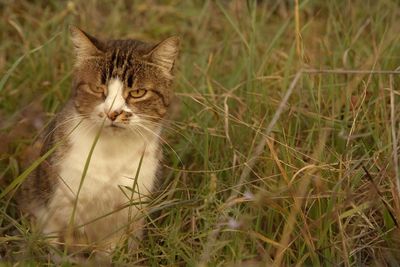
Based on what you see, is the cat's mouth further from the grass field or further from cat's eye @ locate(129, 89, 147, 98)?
the grass field

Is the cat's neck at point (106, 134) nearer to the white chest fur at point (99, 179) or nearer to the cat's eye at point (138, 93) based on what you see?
the white chest fur at point (99, 179)

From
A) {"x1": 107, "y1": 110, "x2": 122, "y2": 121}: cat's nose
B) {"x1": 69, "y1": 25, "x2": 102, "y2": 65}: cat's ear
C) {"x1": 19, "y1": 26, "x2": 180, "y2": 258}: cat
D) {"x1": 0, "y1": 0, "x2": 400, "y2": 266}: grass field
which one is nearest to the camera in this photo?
{"x1": 0, "y1": 0, "x2": 400, "y2": 266}: grass field

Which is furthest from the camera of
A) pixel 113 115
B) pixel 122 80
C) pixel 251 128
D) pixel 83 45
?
pixel 251 128

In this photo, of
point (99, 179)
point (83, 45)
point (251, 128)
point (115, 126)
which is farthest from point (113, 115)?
point (251, 128)

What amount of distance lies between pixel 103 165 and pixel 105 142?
0.35ft

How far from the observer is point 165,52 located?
11.9 feet

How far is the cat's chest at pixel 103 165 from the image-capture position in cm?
350

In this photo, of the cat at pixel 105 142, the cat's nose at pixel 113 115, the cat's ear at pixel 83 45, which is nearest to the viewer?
the cat's nose at pixel 113 115

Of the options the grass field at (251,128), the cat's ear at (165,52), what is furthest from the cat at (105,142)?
the grass field at (251,128)

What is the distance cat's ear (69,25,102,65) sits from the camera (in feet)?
11.7

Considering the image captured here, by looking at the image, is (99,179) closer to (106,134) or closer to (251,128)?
(106,134)

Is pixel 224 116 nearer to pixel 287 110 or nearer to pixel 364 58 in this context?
pixel 287 110

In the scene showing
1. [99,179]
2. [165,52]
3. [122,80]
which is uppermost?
[165,52]

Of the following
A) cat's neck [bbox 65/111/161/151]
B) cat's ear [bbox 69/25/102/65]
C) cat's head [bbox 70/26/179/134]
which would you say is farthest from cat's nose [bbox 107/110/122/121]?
cat's ear [bbox 69/25/102/65]
